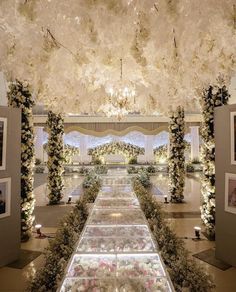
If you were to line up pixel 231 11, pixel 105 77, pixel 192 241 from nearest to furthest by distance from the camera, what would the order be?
1. pixel 231 11
2. pixel 192 241
3. pixel 105 77

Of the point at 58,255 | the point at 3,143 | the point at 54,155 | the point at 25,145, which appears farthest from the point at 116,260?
the point at 54,155

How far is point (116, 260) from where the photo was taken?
138 inches

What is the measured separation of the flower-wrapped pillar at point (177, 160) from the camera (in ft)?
32.5

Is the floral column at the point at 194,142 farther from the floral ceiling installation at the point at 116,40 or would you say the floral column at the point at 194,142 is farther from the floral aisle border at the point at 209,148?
the floral aisle border at the point at 209,148

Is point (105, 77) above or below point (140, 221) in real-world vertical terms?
above

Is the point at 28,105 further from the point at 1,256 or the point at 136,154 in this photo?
the point at 136,154

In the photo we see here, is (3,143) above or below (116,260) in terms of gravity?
above

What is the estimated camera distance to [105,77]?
7375mm

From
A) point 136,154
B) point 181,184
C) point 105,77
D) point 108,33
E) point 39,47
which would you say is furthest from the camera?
point 136,154

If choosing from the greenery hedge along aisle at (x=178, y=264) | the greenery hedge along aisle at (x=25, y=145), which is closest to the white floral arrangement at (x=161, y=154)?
the greenery hedge along aisle at (x=25, y=145)

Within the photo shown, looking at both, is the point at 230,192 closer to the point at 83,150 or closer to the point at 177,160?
the point at 177,160

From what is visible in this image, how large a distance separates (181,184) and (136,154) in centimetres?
1025

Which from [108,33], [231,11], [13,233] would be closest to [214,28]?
[231,11]

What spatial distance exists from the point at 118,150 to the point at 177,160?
10418 mm
